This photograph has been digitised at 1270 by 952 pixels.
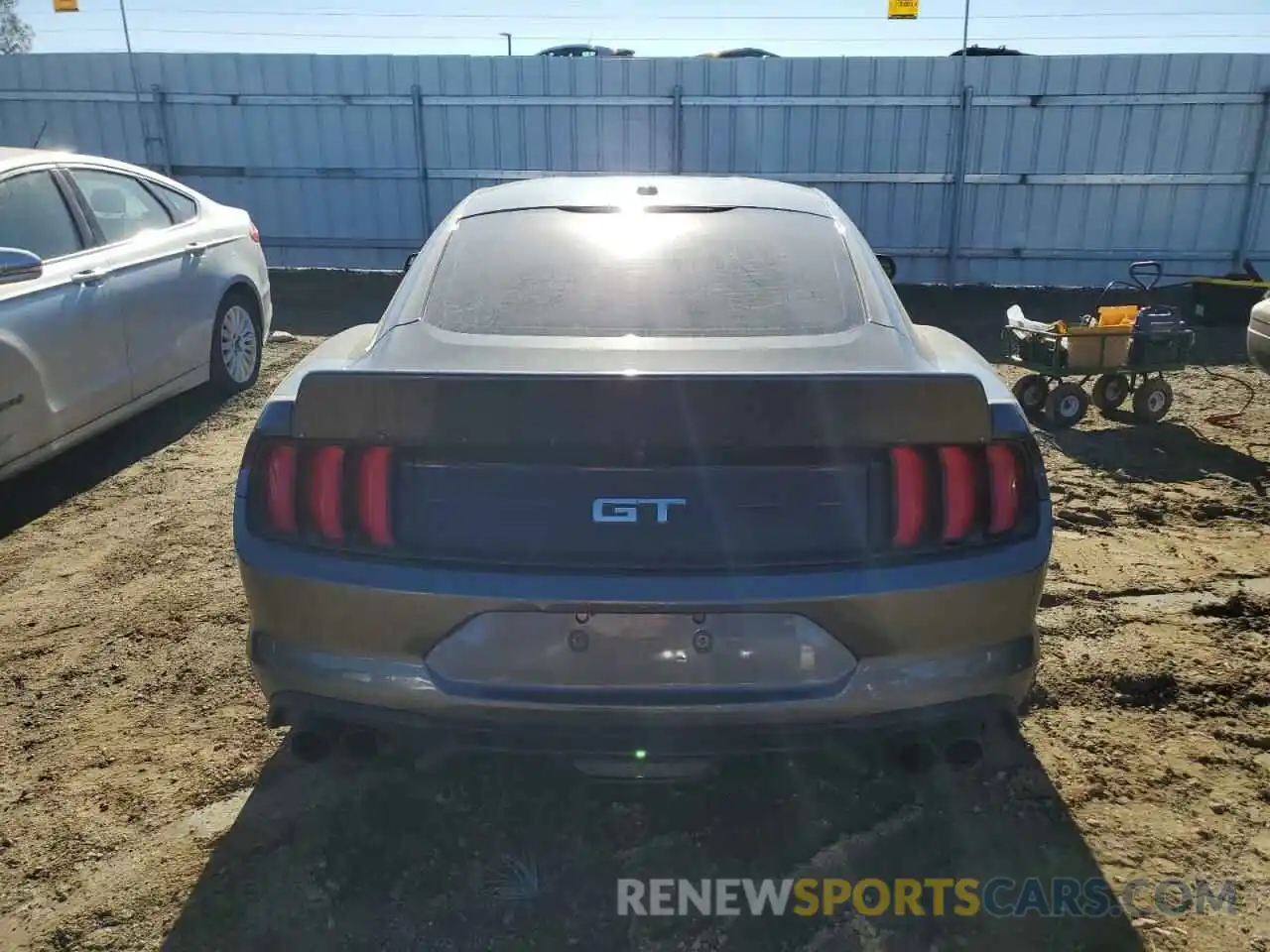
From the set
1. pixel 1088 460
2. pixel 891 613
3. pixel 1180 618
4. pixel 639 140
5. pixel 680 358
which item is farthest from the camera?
pixel 639 140

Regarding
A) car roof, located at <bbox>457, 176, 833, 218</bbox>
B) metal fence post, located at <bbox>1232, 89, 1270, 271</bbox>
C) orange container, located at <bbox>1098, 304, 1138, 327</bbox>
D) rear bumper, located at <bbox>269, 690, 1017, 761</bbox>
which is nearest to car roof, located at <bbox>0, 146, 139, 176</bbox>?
car roof, located at <bbox>457, 176, 833, 218</bbox>

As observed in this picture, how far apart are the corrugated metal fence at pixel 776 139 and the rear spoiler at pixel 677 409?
10.0 meters

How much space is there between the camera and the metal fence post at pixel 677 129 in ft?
36.8

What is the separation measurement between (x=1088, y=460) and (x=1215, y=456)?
0.79 metres

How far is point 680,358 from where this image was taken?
2.08 metres

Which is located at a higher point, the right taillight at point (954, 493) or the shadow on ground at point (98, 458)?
the right taillight at point (954, 493)

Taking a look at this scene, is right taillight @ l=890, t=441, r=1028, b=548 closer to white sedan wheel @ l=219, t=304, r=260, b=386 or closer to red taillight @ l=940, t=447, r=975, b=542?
red taillight @ l=940, t=447, r=975, b=542

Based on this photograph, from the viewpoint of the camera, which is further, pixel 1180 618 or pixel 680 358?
pixel 1180 618

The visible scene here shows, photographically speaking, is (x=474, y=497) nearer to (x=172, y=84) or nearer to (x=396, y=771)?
(x=396, y=771)

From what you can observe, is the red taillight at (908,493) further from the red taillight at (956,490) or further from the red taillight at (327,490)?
the red taillight at (327,490)

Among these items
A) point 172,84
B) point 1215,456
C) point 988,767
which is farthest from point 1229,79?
point 172,84

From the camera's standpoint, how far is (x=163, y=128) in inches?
484

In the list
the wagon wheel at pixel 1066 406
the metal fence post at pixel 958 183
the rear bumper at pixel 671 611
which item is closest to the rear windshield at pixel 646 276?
the rear bumper at pixel 671 611

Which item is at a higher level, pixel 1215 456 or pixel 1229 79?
pixel 1229 79
